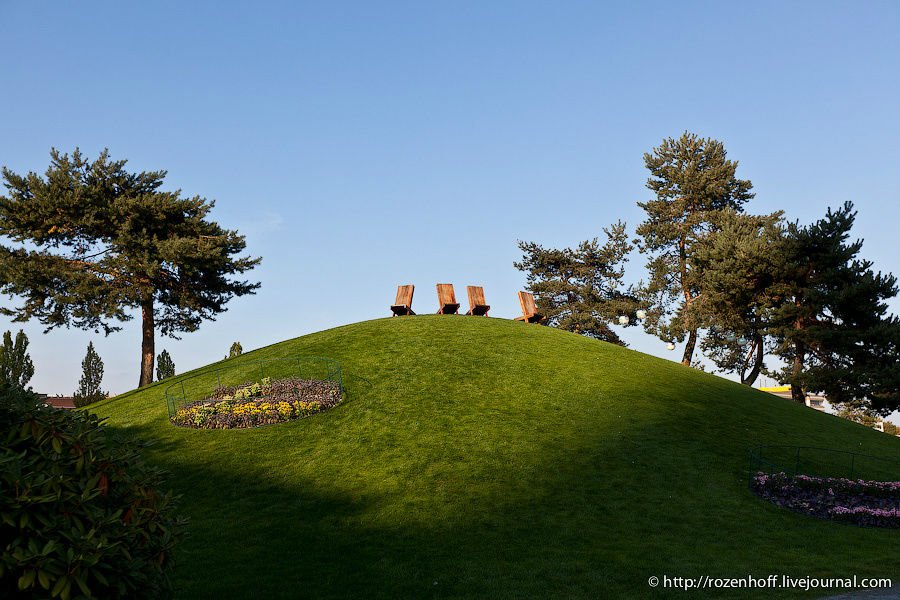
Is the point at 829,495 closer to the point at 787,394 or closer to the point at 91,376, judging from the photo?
the point at 91,376

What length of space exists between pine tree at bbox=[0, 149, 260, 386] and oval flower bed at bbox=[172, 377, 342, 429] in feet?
49.6

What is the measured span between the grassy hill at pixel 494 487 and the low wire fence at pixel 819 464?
66 cm

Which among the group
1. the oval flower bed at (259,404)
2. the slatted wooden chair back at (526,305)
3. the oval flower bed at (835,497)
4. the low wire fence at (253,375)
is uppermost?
the slatted wooden chair back at (526,305)

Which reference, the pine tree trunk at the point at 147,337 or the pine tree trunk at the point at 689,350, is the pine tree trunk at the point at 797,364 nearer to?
the pine tree trunk at the point at 689,350

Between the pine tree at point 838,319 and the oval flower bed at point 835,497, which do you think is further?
the pine tree at point 838,319

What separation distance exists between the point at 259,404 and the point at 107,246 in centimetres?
2197

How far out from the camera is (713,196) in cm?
4381

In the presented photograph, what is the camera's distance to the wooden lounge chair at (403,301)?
29.1 metres

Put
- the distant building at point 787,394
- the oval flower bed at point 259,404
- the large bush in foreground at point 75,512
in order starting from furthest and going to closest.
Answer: the distant building at point 787,394 < the oval flower bed at point 259,404 < the large bush in foreground at point 75,512

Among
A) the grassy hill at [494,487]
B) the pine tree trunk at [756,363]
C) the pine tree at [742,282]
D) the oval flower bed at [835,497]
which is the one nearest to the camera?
the grassy hill at [494,487]

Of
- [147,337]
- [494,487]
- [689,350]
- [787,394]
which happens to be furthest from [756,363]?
[787,394]

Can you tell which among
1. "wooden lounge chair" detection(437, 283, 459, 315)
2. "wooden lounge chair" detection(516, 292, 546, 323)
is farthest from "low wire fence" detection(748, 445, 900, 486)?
"wooden lounge chair" detection(437, 283, 459, 315)

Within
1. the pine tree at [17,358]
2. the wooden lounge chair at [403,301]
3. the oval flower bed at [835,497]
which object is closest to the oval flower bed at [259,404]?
Answer: the wooden lounge chair at [403,301]

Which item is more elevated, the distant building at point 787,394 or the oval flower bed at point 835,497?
the distant building at point 787,394
